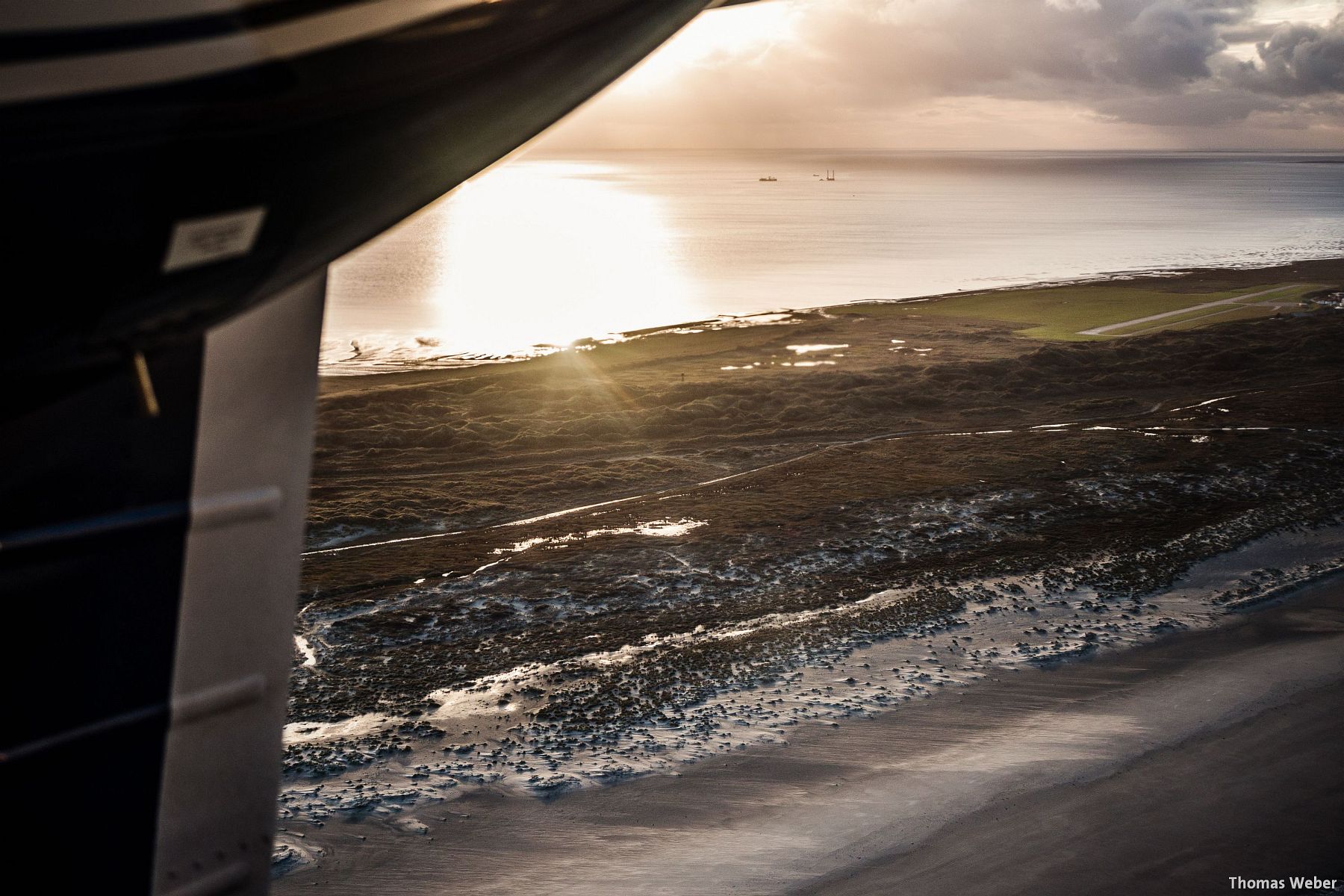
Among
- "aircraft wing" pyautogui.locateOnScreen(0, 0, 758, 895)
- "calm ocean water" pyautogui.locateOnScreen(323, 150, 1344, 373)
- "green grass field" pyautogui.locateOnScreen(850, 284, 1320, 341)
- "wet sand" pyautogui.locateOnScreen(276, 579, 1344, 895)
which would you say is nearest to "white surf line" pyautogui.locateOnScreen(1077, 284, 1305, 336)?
"green grass field" pyautogui.locateOnScreen(850, 284, 1320, 341)

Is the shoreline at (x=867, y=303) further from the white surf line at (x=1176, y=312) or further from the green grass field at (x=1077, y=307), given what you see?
the white surf line at (x=1176, y=312)

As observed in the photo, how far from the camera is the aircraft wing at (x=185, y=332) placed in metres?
1.34

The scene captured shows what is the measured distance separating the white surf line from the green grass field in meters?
0.15

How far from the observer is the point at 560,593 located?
8391 mm

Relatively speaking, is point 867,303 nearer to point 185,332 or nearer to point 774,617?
point 774,617

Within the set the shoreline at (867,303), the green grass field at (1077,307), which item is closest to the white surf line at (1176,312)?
the green grass field at (1077,307)

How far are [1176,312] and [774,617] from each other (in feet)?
59.7

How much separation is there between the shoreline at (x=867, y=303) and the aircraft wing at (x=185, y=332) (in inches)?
556

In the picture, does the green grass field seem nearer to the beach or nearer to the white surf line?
the white surf line

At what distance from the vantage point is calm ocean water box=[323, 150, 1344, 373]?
1016 inches

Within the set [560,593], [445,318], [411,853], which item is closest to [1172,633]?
[560,593]

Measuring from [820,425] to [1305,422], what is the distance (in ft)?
17.5

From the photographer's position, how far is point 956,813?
5.85 meters

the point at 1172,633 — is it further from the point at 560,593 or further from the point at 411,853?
the point at 411,853
